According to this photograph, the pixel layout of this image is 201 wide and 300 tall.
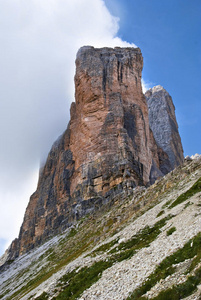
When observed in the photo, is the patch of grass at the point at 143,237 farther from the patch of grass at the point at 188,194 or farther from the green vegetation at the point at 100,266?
the patch of grass at the point at 188,194

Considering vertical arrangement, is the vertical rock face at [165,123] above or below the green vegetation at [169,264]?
above

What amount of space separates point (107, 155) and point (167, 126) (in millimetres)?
84859

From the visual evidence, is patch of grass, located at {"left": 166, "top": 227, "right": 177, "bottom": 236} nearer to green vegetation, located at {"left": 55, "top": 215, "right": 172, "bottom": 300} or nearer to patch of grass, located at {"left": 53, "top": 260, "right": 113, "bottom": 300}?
green vegetation, located at {"left": 55, "top": 215, "right": 172, "bottom": 300}

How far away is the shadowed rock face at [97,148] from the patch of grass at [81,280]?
55.7 metres

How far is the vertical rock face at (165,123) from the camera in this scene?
156m

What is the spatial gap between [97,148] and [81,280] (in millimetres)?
74344

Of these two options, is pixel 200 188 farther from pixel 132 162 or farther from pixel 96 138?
pixel 96 138

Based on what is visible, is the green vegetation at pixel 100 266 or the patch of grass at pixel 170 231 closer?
the patch of grass at pixel 170 231

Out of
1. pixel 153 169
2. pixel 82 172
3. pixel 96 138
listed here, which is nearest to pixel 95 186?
pixel 82 172

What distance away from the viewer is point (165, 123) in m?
170

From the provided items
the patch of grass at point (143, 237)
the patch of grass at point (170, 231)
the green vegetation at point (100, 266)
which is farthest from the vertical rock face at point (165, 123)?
the patch of grass at point (170, 231)

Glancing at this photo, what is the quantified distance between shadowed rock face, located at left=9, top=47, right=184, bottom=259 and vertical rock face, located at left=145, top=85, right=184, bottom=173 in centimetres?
2709

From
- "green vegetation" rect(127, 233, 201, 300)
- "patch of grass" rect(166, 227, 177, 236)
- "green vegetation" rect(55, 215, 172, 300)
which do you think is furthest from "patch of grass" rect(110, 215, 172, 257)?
"green vegetation" rect(127, 233, 201, 300)

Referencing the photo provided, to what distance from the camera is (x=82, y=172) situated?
309 ft
